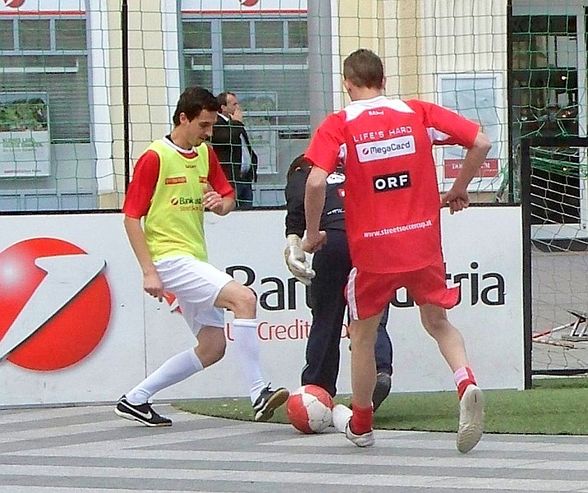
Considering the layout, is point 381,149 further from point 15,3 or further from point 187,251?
point 15,3

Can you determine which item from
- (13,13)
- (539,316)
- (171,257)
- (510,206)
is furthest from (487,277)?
(13,13)

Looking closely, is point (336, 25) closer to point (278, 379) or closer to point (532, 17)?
point (532, 17)

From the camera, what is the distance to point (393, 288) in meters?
6.71

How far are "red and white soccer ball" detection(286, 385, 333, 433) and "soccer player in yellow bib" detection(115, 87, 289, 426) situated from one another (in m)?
0.07

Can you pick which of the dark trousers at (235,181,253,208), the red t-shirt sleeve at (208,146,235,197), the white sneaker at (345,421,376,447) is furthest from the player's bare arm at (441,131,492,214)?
the dark trousers at (235,181,253,208)

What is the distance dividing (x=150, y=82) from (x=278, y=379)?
2.45 meters

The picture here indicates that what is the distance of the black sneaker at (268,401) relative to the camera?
7414 mm

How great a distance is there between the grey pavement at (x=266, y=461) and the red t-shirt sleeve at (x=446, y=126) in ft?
4.88

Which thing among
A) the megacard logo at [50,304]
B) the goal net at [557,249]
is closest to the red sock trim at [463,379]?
the goal net at [557,249]

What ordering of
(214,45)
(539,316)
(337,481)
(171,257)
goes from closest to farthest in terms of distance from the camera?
(337,481) → (171,257) → (539,316) → (214,45)

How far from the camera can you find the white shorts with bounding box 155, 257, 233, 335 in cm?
749

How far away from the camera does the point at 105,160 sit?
9.60 m

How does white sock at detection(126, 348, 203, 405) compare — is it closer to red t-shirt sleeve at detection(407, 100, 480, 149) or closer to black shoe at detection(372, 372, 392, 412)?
black shoe at detection(372, 372, 392, 412)

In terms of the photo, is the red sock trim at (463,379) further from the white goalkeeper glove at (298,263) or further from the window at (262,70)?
the window at (262,70)
